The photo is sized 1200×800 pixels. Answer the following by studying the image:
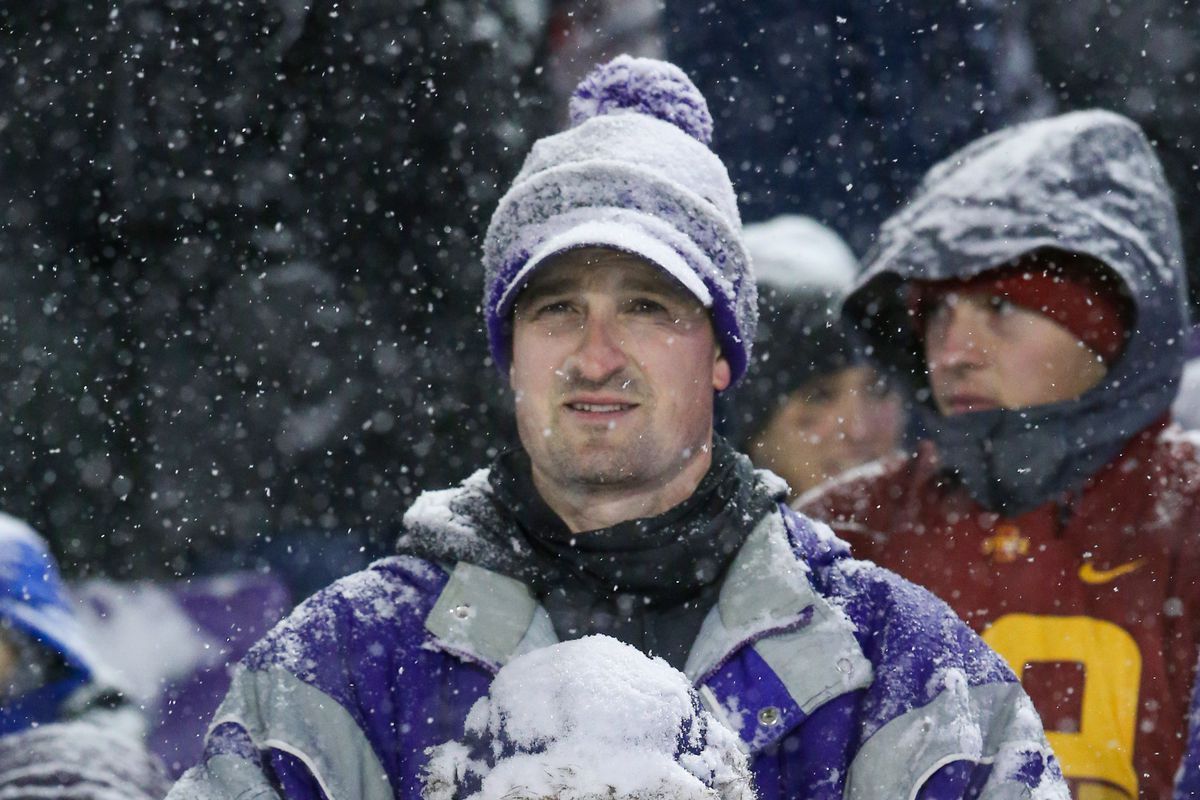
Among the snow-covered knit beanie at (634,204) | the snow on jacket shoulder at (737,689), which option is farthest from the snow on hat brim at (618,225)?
the snow on jacket shoulder at (737,689)

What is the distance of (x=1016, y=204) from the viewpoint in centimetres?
384

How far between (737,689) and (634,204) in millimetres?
776

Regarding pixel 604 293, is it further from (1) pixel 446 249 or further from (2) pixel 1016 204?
(1) pixel 446 249

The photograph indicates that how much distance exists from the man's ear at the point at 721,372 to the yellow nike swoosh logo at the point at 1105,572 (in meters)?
1.01

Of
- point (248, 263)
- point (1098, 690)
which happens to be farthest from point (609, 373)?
point (248, 263)

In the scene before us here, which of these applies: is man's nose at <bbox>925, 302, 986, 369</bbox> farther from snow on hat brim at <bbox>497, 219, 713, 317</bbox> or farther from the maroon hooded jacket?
snow on hat brim at <bbox>497, 219, 713, 317</bbox>

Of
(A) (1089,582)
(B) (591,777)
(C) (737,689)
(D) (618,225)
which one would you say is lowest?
(B) (591,777)

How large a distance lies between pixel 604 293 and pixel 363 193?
8.37 ft

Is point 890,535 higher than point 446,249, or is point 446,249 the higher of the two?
point 446,249

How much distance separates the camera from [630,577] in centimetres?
241

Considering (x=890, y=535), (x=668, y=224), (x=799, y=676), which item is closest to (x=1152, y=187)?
(x=890, y=535)

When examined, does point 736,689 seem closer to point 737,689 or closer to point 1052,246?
point 737,689

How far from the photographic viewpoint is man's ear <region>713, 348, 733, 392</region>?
278 cm

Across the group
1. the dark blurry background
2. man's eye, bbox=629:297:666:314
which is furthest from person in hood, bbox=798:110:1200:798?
the dark blurry background
